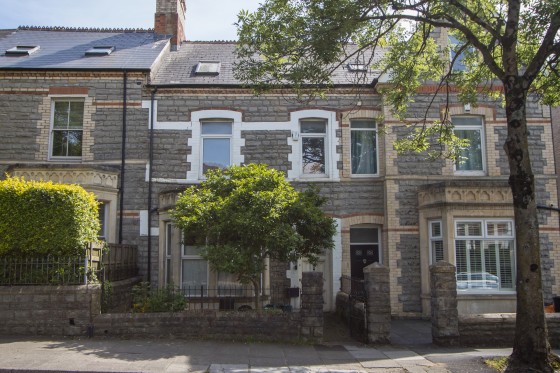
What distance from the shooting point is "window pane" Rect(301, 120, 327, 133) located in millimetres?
15862

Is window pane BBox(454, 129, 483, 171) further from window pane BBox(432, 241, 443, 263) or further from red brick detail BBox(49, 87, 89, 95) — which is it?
red brick detail BBox(49, 87, 89, 95)

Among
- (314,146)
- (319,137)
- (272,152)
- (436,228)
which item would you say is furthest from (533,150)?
(272,152)

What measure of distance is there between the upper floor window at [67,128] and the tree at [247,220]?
631cm

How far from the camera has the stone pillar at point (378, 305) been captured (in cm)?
1016

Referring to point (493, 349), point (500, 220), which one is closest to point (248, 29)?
point (493, 349)

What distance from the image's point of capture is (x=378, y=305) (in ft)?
33.3

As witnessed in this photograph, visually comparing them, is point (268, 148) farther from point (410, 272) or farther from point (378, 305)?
point (378, 305)

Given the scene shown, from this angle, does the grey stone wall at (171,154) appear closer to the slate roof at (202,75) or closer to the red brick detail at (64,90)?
the slate roof at (202,75)

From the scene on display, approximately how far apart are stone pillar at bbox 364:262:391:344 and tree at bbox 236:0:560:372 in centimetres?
270

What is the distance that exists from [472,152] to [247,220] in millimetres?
8838

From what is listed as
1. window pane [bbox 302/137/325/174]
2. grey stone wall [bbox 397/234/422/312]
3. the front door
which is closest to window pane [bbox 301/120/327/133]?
window pane [bbox 302/137/325/174]

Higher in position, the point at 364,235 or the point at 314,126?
the point at 314,126

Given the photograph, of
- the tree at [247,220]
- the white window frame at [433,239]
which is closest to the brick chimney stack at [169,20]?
the tree at [247,220]

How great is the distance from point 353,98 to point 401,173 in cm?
280
